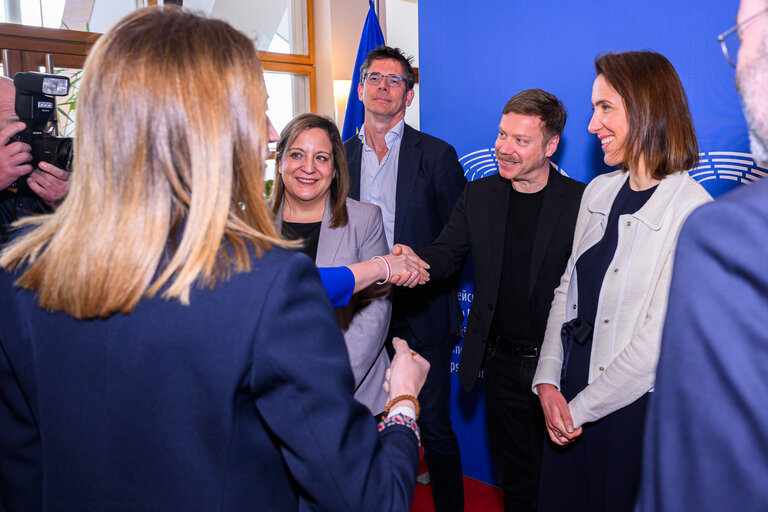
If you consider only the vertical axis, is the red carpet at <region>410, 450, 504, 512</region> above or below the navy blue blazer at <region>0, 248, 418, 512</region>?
below

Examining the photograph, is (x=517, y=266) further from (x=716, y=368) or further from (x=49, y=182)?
(x=716, y=368)

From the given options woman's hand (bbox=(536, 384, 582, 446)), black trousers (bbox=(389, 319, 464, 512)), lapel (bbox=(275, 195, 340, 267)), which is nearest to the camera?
woman's hand (bbox=(536, 384, 582, 446))

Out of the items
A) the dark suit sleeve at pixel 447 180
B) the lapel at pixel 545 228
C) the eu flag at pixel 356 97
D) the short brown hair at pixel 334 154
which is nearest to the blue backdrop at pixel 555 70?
the dark suit sleeve at pixel 447 180

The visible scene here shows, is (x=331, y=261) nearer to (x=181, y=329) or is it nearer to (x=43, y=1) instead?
(x=181, y=329)

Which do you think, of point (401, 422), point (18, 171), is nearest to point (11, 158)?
point (18, 171)

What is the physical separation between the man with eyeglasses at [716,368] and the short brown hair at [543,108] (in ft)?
6.93

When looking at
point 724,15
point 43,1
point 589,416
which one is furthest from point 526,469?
point 43,1

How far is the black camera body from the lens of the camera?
204cm

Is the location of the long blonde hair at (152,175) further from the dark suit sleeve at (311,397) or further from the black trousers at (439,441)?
the black trousers at (439,441)

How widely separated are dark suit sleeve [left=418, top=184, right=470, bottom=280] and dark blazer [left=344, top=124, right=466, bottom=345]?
307mm

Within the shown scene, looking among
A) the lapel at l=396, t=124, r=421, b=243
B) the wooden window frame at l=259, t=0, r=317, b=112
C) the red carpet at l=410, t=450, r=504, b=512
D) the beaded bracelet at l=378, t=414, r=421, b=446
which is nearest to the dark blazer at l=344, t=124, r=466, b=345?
the lapel at l=396, t=124, r=421, b=243

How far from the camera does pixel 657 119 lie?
6.21ft

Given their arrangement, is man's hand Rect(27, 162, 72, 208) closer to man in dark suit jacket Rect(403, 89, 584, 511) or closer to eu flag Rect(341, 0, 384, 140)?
man in dark suit jacket Rect(403, 89, 584, 511)

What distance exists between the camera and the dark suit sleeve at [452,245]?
2787 millimetres
